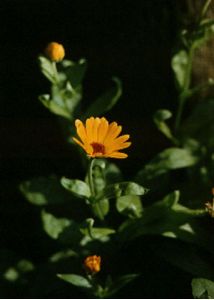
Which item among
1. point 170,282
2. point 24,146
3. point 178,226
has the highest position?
point 24,146

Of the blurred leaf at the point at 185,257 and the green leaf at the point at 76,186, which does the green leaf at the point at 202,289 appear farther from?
the green leaf at the point at 76,186

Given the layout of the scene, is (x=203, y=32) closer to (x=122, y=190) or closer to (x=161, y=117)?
(x=161, y=117)

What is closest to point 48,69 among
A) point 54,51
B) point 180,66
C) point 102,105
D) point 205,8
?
point 54,51

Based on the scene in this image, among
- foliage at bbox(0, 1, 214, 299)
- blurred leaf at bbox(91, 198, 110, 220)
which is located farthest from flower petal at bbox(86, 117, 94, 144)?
blurred leaf at bbox(91, 198, 110, 220)

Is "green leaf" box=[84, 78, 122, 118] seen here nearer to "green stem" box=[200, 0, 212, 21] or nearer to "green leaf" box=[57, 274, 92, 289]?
"green stem" box=[200, 0, 212, 21]

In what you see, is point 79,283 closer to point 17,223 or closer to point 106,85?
point 17,223

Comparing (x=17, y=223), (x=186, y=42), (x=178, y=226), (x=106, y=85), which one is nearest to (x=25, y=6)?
(x=106, y=85)
